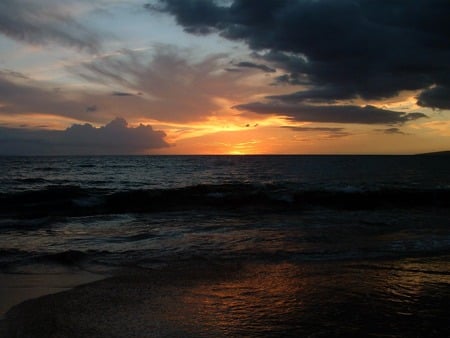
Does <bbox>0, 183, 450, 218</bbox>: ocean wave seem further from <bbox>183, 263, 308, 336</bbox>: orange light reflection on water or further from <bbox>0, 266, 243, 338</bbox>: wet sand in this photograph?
<bbox>183, 263, 308, 336</bbox>: orange light reflection on water

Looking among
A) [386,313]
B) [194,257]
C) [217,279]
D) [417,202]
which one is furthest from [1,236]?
[417,202]

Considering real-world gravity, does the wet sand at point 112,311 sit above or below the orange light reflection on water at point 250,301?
below

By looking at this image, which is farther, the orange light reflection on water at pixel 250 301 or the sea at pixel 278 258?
the sea at pixel 278 258

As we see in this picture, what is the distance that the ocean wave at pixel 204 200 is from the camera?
878 inches

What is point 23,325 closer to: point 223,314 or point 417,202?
point 223,314

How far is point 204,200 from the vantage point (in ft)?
83.9

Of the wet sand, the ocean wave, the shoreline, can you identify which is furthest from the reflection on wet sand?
the ocean wave

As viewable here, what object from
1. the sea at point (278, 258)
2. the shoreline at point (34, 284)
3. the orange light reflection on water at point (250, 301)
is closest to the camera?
the orange light reflection on water at point (250, 301)

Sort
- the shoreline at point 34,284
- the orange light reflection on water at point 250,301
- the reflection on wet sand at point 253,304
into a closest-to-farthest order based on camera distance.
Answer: the reflection on wet sand at point 253,304 → the orange light reflection on water at point 250,301 → the shoreline at point 34,284

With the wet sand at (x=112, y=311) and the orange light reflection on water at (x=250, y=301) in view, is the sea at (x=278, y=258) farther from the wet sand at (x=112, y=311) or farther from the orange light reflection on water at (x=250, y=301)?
the wet sand at (x=112, y=311)

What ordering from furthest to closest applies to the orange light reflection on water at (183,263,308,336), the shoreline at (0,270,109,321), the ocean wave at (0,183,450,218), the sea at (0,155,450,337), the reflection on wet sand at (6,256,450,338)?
the ocean wave at (0,183,450,218)
the shoreline at (0,270,109,321)
the sea at (0,155,450,337)
the orange light reflection on water at (183,263,308,336)
the reflection on wet sand at (6,256,450,338)

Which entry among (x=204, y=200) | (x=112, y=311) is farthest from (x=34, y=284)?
(x=204, y=200)

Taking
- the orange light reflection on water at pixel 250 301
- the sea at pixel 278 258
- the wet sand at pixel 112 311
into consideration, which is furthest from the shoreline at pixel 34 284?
the orange light reflection on water at pixel 250 301

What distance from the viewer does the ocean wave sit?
22.3 m
